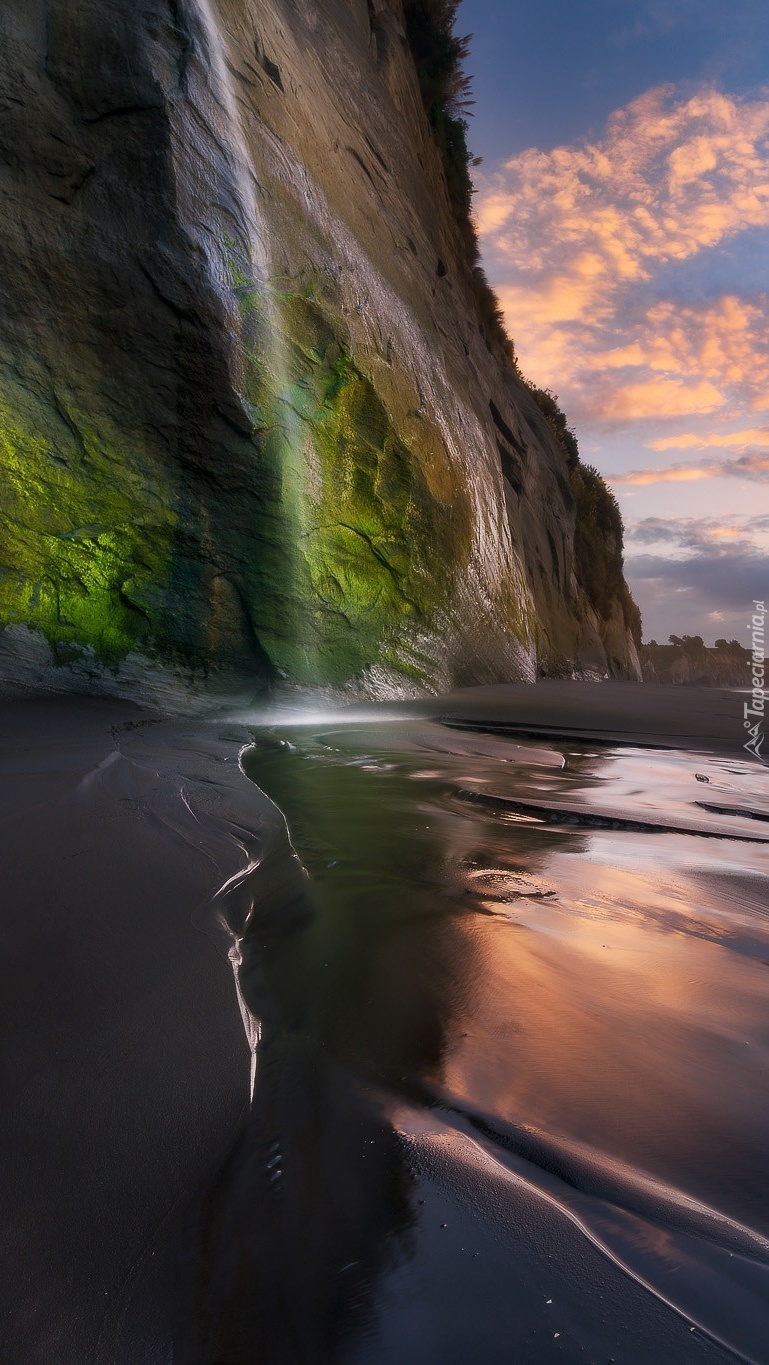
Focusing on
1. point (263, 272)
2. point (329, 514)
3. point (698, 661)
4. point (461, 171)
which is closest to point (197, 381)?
point (263, 272)

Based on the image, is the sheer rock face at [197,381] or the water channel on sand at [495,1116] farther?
the sheer rock face at [197,381]

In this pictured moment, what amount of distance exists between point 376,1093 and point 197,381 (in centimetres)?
494

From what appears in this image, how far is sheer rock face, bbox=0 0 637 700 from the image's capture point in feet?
14.9

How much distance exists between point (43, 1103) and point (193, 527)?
4.55 meters

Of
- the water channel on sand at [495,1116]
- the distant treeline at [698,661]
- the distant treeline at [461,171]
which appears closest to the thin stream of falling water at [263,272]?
the water channel on sand at [495,1116]

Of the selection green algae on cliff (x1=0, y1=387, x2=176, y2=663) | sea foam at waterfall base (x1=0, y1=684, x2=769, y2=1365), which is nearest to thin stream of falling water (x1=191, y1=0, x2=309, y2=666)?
green algae on cliff (x1=0, y1=387, x2=176, y2=663)

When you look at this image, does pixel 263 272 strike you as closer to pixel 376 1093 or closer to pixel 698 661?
pixel 376 1093

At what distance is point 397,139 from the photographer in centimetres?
957

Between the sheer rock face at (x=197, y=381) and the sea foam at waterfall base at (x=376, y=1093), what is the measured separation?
2876mm

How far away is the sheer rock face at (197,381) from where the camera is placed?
4527mm

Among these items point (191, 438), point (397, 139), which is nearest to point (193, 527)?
point (191, 438)

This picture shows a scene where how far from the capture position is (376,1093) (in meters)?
1.00

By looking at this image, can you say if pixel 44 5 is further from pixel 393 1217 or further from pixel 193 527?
pixel 393 1217

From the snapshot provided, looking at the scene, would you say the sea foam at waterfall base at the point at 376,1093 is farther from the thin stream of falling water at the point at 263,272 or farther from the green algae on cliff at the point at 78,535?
the thin stream of falling water at the point at 263,272
